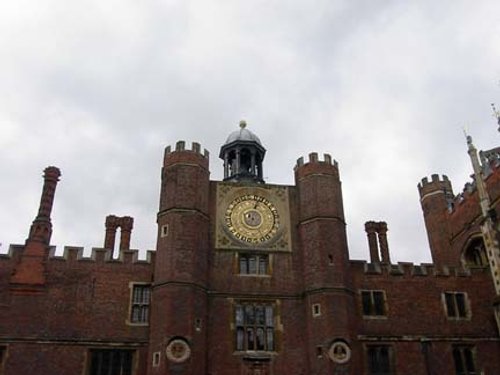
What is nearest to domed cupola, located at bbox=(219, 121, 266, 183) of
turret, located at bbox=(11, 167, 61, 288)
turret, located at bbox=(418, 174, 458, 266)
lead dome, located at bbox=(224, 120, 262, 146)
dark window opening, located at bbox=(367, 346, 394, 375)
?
lead dome, located at bbox=(224, 120, 262, 146)

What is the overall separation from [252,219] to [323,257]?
436cm

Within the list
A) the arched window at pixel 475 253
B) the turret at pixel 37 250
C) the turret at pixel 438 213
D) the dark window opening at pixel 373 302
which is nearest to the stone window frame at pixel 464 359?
the dark window opening at pixel 373 302

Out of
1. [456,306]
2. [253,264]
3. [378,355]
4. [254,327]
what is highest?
[253,264]

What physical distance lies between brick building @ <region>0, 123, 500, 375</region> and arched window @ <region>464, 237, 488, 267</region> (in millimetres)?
2063

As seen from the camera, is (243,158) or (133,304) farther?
(243,158)

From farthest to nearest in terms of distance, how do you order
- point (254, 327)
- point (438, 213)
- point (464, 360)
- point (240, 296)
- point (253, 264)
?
point (438, 213), point (253, 264), point (464, 360), point (240, 296), point (254, 327)

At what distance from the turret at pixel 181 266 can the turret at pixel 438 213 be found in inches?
706

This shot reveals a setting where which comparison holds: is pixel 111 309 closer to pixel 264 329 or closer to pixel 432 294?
pixel 264 329

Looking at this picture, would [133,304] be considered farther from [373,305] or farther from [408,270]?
[408,270]

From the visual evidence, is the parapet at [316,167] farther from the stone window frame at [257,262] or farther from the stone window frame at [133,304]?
the stone window frame at [133,304]

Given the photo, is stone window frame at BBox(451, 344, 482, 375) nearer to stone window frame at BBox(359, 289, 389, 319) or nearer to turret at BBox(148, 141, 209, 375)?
stone window frame at BBox(359, 289, 389, 319)

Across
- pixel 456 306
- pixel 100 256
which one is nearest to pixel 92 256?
pixel 100 256

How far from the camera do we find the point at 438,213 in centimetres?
3772

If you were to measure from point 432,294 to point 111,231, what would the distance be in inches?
709
